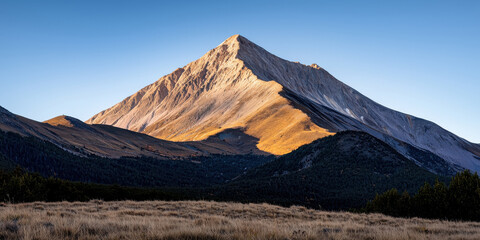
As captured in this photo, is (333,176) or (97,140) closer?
(333,176)

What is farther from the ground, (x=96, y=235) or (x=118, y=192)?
(x=96, y=235)

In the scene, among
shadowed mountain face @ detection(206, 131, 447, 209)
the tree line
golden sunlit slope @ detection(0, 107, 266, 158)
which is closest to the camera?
the tree line

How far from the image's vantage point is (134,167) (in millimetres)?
127125

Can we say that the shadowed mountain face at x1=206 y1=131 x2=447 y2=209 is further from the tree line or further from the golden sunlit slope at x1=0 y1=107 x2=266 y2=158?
the golden sunlit slope at x1=0 y1=107 x2=266 y2=158

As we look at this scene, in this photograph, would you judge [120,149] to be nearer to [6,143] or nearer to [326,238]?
[6,143]

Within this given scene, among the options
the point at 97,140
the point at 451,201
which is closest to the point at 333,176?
the point at 451,201

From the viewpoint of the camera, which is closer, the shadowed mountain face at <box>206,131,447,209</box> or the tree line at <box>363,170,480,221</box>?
the tree line at <box>363,170,480,221</box>

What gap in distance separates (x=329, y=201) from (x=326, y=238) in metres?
72.0

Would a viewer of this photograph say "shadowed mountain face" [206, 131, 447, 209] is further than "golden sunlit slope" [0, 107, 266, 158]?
No

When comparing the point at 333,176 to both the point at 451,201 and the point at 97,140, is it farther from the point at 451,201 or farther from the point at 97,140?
the point at 97,140

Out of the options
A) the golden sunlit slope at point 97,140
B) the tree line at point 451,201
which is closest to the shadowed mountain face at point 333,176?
the tree line at point 451,201

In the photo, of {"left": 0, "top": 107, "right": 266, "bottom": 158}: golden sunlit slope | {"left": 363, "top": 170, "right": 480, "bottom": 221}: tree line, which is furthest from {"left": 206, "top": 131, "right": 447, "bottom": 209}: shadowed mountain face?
{"left": 0, "top": 107, "right": 266, "bottom": 158}: golden sunlit slope

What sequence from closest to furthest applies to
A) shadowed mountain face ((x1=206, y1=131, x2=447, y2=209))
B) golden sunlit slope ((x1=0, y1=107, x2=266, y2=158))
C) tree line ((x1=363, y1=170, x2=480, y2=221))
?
1. tree line ((x1=363, y1=170, x2=480, y2=221))
2. shadowed mountain face ((x1=206, y1=131, x2=447, y2=209))
3. golden sunlit slope ((x1=0, y1=107, x2=266, y2=158))

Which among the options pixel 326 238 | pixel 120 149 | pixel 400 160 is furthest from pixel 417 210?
pixel 120 149
